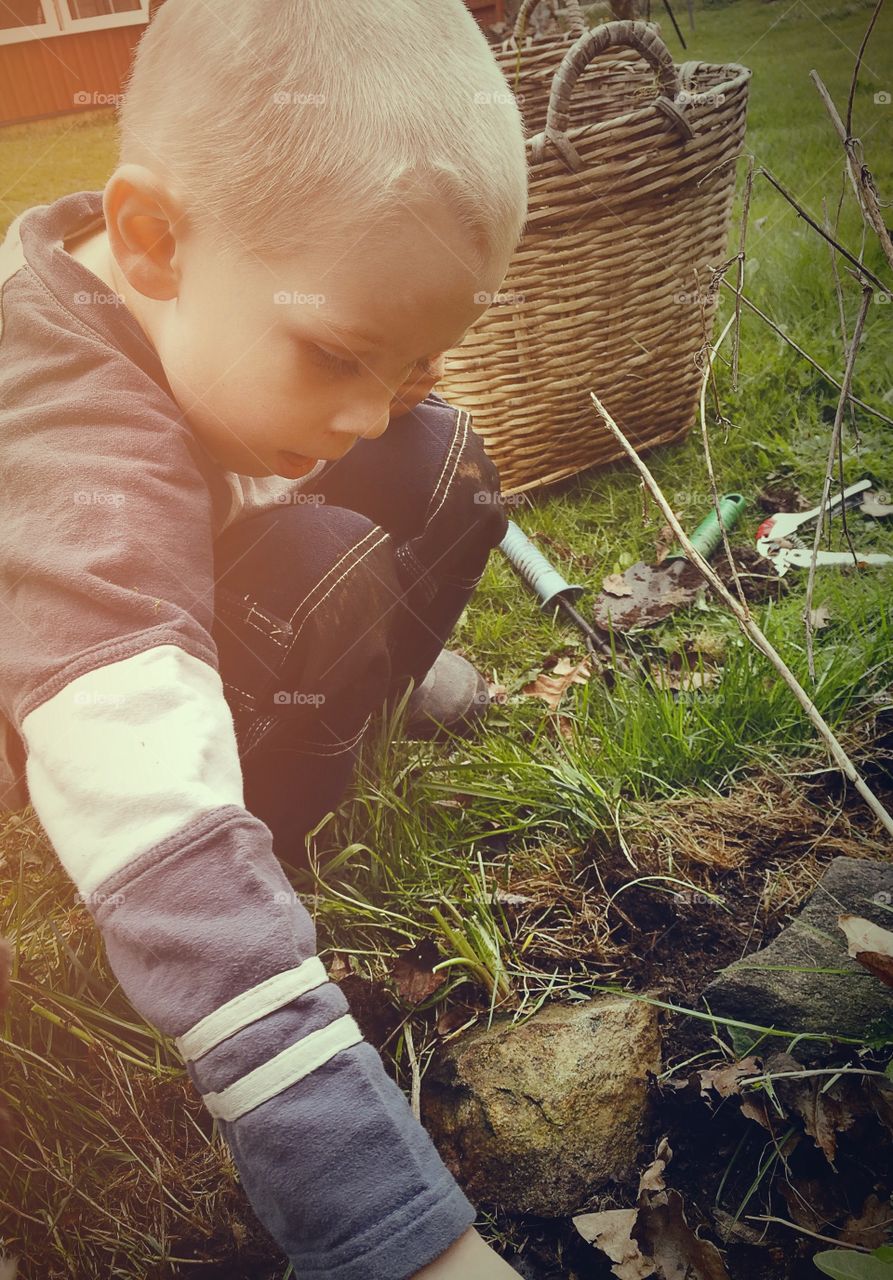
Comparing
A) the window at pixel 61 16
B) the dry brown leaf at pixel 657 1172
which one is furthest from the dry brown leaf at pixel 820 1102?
the window at pixel 61 16

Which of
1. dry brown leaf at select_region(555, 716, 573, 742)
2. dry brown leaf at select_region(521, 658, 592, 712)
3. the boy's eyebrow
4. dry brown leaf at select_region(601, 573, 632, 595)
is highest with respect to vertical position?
the boy's eyebrow

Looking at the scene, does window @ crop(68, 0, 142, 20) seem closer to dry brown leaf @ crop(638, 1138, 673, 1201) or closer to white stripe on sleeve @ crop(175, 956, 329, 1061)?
white stripe on sleeve @ crop(175, 956, 329, 1061)

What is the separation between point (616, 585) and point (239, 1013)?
1439mm

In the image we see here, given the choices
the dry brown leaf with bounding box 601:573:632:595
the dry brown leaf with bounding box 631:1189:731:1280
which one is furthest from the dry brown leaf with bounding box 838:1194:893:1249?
the dry brown leaf with bounding box 601:573:632:595

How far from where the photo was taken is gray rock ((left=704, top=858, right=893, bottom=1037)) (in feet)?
3.38

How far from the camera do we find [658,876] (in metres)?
1.24

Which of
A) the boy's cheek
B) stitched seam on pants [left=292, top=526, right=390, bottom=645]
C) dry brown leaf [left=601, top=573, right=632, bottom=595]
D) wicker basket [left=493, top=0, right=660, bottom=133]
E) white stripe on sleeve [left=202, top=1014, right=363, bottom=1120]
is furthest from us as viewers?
wicker basket [left=493, top=0, right=660, bottom=133]

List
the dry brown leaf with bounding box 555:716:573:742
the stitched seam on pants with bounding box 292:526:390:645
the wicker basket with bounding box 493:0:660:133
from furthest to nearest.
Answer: the wicker basket with bounding box 493:0:660:133
the dry brown leaf with bounding box 555:716:573:742
the stitched seam on pants with bounding box 292:526:390:645

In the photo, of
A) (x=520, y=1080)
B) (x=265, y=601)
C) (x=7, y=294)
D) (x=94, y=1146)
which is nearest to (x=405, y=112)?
(x=7, y=294)

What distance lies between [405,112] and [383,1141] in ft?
3.06

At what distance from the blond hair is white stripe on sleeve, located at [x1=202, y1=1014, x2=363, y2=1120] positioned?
2.42 ft

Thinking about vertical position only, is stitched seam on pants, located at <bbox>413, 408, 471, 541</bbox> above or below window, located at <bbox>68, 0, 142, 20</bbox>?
below

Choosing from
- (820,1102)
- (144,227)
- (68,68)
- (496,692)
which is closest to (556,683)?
(496,692)

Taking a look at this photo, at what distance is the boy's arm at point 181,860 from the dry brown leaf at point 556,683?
3.44 feet
